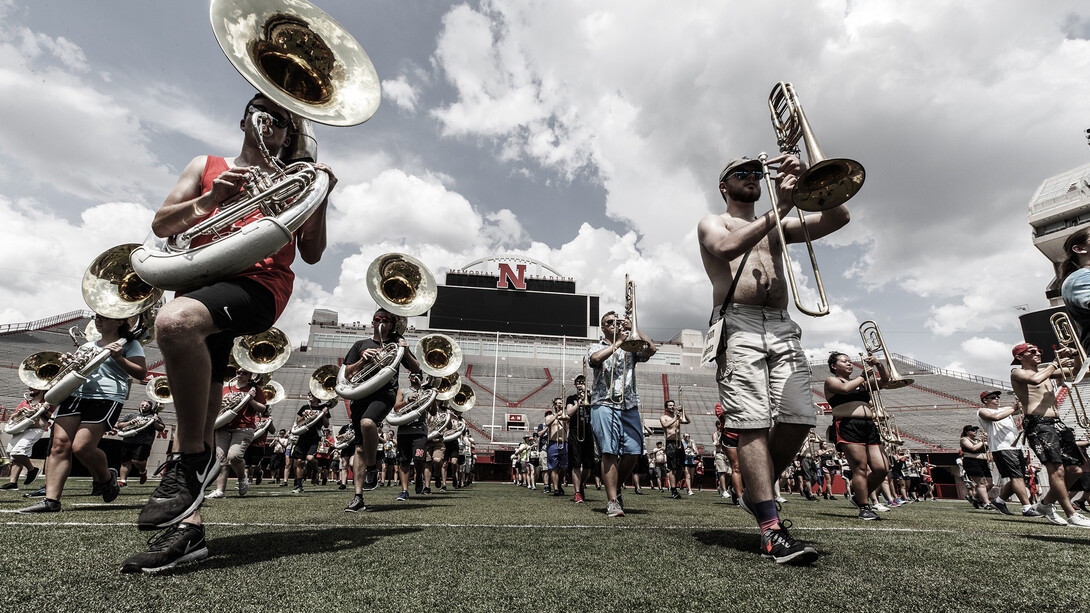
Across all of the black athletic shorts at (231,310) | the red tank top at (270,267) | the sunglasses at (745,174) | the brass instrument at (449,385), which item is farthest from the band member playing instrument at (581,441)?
the black athletic shorts at (231,310)

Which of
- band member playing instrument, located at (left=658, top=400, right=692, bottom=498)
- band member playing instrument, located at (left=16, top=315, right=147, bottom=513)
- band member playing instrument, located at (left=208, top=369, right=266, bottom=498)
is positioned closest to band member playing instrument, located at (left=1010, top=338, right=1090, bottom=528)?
band member playing instrument, located at (left=658, top=400, right=692, bottom=498)

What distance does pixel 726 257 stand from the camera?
9.33ft

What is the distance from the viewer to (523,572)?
2021 mm

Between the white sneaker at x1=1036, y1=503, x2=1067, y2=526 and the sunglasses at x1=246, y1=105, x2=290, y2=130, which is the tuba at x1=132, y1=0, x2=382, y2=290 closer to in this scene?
the sunglasses at x1=246, y1=105, x2=290, y2=130

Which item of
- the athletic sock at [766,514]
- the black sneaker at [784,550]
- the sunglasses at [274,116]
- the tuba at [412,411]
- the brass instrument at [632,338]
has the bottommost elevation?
the black sneaker at [784,550]

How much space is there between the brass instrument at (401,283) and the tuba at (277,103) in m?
3.97

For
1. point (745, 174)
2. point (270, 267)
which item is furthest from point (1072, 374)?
point (270, 267)

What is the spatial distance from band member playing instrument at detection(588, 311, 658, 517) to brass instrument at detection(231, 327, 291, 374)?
5.66 meters

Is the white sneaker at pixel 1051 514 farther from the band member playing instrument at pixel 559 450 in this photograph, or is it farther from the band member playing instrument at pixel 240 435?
the band member playing instrument at pixel 240 435

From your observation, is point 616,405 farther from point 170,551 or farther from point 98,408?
point 98,408

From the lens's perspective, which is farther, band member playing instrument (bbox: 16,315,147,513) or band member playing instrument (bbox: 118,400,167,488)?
band member playing instrument (bbox: 118,400,167,488)

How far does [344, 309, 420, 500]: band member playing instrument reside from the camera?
18.0 feet

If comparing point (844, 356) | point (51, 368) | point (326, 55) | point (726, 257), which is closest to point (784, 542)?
point (726, 257)

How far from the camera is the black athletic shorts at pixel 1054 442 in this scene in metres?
5.12
